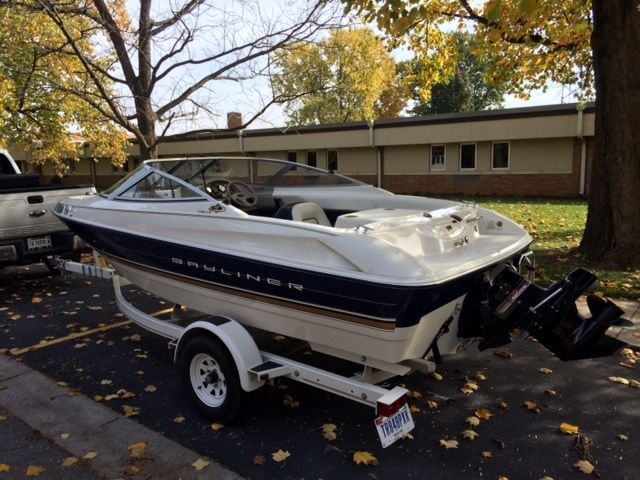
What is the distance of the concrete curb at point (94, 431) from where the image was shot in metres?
3.31

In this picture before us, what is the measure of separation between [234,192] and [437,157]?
66.7 feet

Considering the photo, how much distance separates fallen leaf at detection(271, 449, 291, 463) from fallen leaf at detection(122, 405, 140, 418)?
1245mm

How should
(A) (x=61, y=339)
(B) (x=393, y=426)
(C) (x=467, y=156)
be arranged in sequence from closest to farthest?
(B) (x=393, y=426)
(A) (x=61, y=339)
(C) (x=467, y=156)

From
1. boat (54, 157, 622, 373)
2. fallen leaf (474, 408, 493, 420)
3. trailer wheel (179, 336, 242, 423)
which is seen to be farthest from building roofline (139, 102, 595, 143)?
fallen leaf (474, 408, 493, 420)

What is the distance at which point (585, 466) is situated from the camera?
128 inches

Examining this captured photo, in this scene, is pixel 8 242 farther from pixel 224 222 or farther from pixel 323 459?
pixel 323 459

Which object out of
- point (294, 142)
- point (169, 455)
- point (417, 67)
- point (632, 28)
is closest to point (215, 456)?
point (169, 455)

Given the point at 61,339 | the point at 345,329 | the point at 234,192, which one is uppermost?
the point at 234,192

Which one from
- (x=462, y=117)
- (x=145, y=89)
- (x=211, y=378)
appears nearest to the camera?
(x=211, y=378)

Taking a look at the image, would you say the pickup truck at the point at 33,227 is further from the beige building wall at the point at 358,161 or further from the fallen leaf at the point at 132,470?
the beige building wall at the point at 358,161

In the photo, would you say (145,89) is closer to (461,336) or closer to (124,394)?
(124,394)

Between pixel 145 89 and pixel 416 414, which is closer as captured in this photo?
pixel 416 414

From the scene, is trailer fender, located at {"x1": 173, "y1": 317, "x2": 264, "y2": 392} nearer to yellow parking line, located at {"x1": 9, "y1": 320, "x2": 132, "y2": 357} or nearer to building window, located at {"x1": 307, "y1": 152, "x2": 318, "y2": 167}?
yellow parking line, located at {"x1": 9, "y1": 320, "x2": 132, "y2": 357}

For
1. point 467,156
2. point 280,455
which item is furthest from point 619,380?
point 467,156
